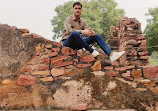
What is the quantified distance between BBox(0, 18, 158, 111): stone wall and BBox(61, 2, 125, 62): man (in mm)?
149

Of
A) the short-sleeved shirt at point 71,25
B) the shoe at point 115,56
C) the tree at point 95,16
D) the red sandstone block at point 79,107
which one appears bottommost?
the red sandstone block at point 79,107

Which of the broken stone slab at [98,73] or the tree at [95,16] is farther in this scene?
the tree at [95,16]

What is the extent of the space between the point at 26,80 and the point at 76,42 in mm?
942

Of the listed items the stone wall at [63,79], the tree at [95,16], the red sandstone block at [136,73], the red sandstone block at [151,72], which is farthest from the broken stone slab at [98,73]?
the tree at [95,16]

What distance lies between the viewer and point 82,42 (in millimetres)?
2566

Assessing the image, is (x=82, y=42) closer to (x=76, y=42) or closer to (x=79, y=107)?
(x=76, y=42)

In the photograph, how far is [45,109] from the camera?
2.33m

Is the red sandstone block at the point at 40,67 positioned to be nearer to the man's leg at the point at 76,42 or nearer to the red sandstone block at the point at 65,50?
the red sandstone block at the point at 65,50

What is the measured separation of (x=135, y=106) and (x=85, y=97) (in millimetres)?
700

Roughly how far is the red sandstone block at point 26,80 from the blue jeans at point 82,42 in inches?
30.7

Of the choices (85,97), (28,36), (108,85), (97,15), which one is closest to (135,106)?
(108,85)

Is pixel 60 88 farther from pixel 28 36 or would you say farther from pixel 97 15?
pixel 97 15

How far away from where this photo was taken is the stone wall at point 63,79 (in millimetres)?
2369

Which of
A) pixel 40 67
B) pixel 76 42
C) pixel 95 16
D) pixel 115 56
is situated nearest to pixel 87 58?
pixel 76 42
